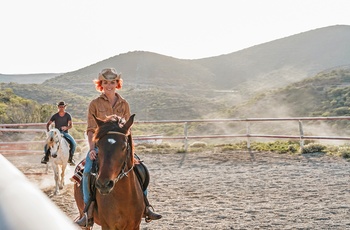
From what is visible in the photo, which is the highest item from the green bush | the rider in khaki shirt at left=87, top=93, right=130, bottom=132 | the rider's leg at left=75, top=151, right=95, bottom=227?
the rider in khaki shirt at left=87, top=93, right=130, bottom=132

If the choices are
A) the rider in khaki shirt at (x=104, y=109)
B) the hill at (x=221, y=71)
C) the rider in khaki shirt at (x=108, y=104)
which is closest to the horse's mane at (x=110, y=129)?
the rider in khaki shirt at (x=108, y=104)

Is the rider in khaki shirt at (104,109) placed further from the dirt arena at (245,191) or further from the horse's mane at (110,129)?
the dirt arena at (245,191)

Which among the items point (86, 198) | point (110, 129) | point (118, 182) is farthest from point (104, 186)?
point (86, 198)

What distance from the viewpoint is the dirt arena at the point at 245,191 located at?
693cm

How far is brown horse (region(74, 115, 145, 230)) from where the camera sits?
13.1 ft

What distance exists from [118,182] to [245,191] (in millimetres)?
5544

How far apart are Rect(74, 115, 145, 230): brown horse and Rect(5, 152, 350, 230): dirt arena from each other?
8.09ft

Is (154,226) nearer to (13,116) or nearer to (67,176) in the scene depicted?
(67,176)

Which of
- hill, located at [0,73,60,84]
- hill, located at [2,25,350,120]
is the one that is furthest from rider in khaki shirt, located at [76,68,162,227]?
hill, located at [0,73,60,84]

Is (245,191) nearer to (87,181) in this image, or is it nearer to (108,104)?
(108,104)

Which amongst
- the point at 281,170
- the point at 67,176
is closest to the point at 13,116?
the point at 67,176

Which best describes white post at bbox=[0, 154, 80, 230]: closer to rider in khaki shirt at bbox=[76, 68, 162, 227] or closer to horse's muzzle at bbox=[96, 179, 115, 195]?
horse's muzzle at bbox=[96, 179, 115, 195]

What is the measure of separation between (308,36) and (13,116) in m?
85.6

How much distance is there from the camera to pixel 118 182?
Result: 421cm
